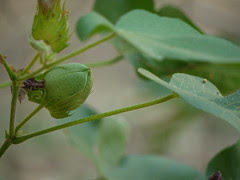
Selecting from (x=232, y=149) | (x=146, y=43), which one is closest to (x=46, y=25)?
(x=146, y=43)

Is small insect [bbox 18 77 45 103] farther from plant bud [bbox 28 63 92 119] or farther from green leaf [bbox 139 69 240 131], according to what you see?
green leaf [bbox 139 69 240 131]

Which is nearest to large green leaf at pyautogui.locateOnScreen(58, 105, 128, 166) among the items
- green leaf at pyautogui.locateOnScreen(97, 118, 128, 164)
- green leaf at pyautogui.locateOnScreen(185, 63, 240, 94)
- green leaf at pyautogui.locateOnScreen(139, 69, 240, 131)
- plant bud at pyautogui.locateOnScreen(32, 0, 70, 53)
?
green leaf at pyautogui.locateOnScreen(97, 118, 128, 164)

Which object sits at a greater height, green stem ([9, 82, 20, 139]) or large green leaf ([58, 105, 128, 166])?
green stem ([9, 82, 20, 139])

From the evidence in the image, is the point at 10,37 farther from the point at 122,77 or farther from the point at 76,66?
the point at 76,66

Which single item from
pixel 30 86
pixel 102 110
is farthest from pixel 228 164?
pixel 102 110

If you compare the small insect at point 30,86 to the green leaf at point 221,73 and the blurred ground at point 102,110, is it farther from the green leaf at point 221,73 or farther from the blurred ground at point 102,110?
the blurred ground at point 102,110

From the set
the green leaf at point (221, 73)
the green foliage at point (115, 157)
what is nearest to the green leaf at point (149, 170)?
the green foliage at point (115, 157)

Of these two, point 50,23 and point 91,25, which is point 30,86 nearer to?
point 50,23

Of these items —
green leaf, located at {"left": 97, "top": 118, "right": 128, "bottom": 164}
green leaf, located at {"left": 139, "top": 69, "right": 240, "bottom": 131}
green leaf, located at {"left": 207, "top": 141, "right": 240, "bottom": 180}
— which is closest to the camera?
green leaf, located at {"left": 139, "top": 69, "right": 240, "bottom": 131}
